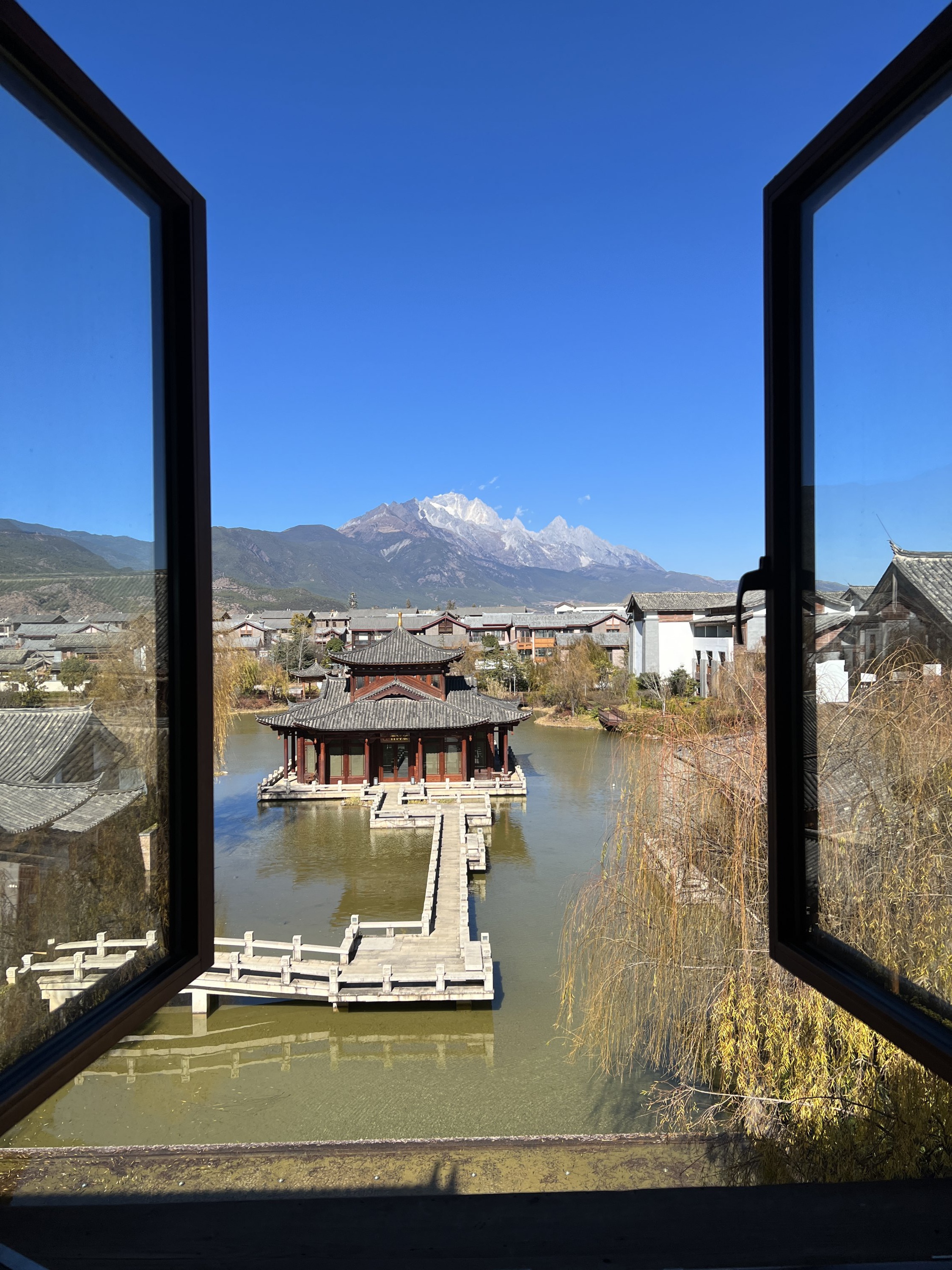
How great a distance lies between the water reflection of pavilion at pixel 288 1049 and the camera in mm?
4602

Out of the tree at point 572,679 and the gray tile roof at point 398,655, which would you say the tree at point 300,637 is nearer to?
the tree at point 572,679

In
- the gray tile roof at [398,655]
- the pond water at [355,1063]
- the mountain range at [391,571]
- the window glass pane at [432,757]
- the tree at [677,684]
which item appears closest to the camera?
the pond water at [355,1063]

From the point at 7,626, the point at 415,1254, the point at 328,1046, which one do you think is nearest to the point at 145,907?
the point at 7,626

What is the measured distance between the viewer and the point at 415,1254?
1.03 metres

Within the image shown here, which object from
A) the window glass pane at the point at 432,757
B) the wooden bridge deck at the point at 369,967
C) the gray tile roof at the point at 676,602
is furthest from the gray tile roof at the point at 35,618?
the gray tile roof at the point at 676,602

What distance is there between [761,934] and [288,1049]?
3.01 metres

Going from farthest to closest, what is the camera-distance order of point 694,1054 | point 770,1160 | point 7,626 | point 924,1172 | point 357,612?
point 357,612 → point 694,1054 → point 770,1160 → point 924,1172 → point 7,626

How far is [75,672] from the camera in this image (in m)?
0.94

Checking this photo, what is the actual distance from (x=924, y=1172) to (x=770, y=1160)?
0.54 metres

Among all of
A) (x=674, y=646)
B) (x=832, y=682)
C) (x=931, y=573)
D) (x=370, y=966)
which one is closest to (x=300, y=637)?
(x=674, y=646)

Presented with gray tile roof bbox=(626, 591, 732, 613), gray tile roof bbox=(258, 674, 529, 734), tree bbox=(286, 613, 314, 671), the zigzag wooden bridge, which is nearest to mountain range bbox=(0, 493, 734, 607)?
tree bbox=(286, 613, 314, 671)

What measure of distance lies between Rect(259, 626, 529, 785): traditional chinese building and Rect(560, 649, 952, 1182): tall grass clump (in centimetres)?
717

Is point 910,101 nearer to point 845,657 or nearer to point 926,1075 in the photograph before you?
point 845,657

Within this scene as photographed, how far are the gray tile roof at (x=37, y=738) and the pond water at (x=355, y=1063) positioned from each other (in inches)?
65.5
